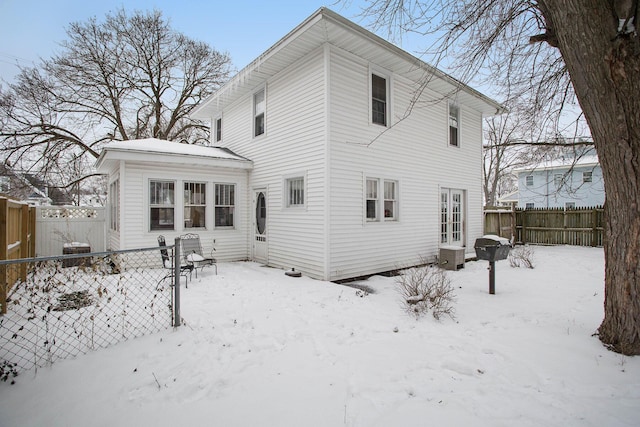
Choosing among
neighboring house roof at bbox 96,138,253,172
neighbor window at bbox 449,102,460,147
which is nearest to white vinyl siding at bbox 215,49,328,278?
neighboring house roof at bbox 96,138,253,172

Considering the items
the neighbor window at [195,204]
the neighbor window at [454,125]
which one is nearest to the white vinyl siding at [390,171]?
the neighbor window at [454,125]

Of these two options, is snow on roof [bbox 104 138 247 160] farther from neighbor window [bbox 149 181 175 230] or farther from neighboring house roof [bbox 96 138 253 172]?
neighbor window [bbox 149 181 175 230]

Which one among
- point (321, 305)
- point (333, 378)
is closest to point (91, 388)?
point (333, 378)

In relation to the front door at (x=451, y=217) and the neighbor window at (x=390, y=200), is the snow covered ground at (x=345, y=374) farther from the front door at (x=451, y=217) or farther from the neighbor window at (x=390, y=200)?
the front door at (x=451, y=217)

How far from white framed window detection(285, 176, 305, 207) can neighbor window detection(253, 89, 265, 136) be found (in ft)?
7.21

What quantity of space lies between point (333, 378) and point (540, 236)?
14.7 metres

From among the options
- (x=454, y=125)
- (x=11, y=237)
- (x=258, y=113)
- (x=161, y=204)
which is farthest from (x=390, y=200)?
(x=11, y=237)

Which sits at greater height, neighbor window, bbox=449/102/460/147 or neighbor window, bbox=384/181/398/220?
neighbor window, bbox=449/102/460/147

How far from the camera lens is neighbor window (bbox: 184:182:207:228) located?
29.5 feet

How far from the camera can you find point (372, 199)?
26.5 ft

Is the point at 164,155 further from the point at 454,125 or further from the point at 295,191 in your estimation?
the point at 454,125

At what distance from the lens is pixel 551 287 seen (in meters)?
6.44

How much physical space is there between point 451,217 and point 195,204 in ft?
26.8

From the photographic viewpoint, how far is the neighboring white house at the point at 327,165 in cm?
713
